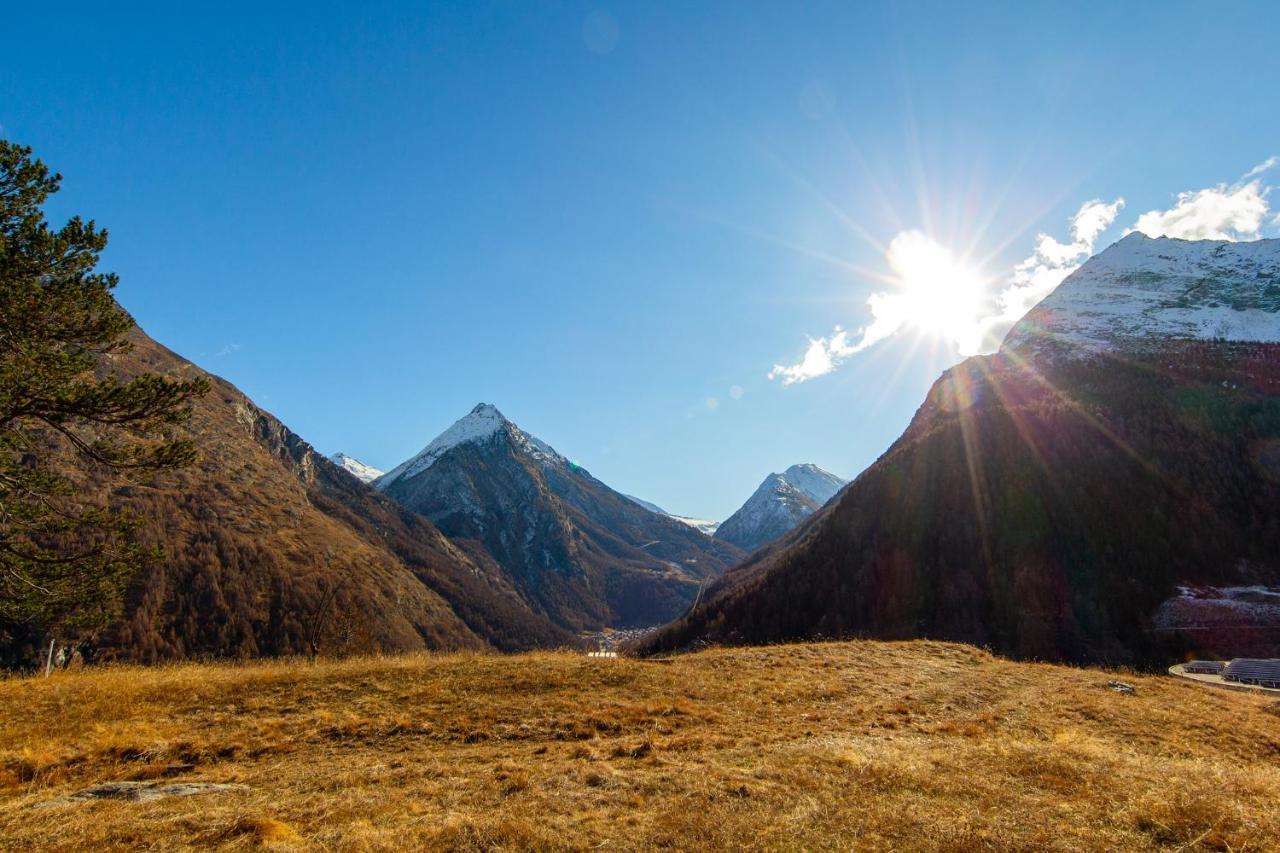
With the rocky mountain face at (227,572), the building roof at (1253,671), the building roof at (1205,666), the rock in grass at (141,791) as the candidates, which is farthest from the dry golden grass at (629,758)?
the rocky mountain face at (227,572)

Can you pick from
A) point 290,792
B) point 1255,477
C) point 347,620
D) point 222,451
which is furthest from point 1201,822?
point 222,451

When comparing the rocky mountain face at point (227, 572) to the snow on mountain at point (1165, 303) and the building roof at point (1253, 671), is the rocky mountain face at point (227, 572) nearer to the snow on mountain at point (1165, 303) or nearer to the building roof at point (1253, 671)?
the building roof at point (1253, 671)

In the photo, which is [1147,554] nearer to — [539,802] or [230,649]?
[539,802]

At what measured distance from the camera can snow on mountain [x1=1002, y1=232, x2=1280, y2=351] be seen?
145750mm

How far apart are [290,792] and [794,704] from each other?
1499 centimetres

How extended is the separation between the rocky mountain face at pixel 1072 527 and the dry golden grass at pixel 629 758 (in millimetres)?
55034

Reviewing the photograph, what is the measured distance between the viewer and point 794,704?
794 inches

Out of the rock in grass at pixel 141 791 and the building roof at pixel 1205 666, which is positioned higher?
the rock in grass at pixel 141 791

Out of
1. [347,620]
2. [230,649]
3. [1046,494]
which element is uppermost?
[1046,494]

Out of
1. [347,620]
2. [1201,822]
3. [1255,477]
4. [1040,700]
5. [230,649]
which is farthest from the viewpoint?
[230,649]

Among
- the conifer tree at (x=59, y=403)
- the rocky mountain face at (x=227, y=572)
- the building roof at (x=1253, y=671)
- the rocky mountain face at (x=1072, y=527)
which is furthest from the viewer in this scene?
the rocky mountain face at (x=227, y=572)

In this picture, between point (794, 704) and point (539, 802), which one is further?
point (794, 704)

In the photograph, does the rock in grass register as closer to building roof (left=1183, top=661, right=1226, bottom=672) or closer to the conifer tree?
the conifer tree

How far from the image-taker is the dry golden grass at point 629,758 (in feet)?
29.5
